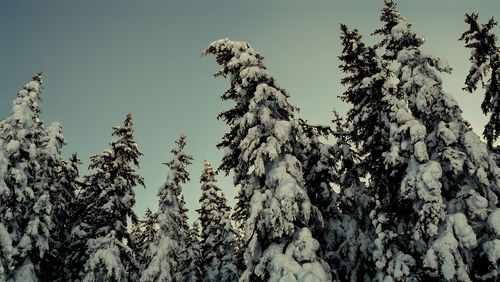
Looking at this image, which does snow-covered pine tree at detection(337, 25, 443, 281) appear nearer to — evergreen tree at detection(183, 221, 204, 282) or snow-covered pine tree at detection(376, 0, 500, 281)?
snow-covered pine tree at detection(376, 0, 500, 281)

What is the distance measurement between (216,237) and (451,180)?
22.7 meters

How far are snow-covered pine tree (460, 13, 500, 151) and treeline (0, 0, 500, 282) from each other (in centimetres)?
5

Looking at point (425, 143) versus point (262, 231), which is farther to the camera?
point (425, 143)

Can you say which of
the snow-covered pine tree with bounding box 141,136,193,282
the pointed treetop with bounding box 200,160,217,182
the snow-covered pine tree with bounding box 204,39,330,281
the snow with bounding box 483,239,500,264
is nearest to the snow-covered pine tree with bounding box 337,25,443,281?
the snow with bounding box 483,239,500,264

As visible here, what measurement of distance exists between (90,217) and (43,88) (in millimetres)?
8816

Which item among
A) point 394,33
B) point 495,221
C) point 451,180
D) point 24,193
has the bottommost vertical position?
point 495,221

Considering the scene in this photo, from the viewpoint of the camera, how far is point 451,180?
56.5 ft

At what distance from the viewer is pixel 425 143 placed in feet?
56.9

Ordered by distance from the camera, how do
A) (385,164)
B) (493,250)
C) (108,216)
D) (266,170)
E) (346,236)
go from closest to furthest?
(493,250) < (266,170) < (385,164) < (346,236) < (108,216)

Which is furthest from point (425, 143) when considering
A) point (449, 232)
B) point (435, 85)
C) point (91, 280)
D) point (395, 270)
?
point (91, 280)

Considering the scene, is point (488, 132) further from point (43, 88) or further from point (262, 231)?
point (43, 88)

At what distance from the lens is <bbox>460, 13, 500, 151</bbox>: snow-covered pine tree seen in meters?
18.8

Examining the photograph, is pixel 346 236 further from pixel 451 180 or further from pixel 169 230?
pixel 169 230

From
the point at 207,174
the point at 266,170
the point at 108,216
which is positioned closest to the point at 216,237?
the point at 207,174
